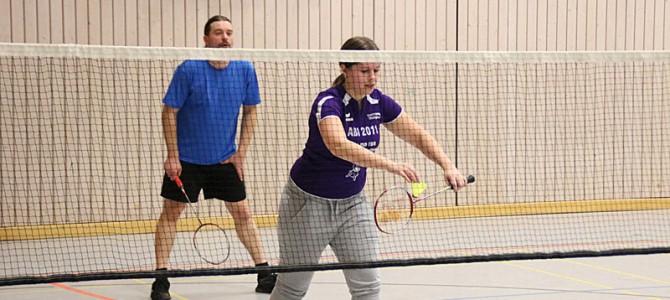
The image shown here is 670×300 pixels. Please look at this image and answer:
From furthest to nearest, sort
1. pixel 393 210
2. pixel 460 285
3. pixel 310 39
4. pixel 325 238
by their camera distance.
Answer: pixel 310 39
pixel 460 285
pixel 393 210
pixel 325 238

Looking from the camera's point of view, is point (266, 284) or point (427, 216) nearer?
point (266, 284)

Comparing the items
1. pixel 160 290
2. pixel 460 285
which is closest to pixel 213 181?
pixel 160 290

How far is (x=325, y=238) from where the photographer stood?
4422mm

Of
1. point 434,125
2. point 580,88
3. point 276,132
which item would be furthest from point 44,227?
point 580,88

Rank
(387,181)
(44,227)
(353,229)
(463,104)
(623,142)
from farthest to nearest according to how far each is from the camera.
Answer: (623,142), (463,104), (387,181), (44,227), (353,229)

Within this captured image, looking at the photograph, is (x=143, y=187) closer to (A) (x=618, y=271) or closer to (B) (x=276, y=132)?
(B) (x=276, y=132)

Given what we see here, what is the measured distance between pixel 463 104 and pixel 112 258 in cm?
446

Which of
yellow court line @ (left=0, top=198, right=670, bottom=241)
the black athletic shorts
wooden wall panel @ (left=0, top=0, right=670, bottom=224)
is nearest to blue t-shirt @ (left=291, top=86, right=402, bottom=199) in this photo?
the black athletic shorts

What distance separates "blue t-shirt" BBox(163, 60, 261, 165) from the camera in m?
6.24

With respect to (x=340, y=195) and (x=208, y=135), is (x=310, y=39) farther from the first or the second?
(x=340, y=195)

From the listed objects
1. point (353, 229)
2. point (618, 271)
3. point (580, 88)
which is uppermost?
point (580, 88)

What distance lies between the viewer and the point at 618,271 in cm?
754

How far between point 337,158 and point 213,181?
6.98ft

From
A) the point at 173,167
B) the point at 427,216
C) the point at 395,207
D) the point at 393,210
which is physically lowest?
the point at 427,216
